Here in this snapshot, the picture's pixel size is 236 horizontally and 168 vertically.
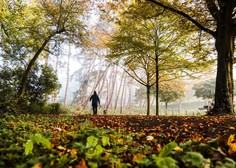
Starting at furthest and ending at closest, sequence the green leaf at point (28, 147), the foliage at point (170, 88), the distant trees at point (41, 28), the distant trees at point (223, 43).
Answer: the foliage at point (170, 88) < the distant trees at point (41, 28) < the distant trees at point (223, 43) < the green leaf at point (28, 147)

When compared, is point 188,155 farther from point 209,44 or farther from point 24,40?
point 24,40

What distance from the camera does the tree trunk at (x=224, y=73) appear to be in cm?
978

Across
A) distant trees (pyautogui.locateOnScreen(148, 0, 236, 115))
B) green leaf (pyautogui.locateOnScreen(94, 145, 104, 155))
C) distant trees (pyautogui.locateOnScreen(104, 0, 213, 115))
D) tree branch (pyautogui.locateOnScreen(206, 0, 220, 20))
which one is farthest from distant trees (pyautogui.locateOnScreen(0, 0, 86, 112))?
green leaf (pyautogui.locateOnScreen(94, 145, 104, 155))

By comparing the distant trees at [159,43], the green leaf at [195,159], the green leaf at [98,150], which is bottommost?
the green leaf at [98,150]

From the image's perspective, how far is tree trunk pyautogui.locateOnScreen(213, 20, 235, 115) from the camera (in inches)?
385

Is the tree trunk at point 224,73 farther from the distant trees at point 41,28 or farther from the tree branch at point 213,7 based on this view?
the distant trees at point 41,28

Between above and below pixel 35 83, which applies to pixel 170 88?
above

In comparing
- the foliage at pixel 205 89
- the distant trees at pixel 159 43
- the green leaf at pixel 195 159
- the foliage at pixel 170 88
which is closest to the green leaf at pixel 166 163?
the green leaf at pixel 195 159

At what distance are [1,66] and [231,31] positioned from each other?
47.0 feet

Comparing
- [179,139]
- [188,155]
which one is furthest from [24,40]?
[188,155]

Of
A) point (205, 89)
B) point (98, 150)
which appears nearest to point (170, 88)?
point (205, 89)

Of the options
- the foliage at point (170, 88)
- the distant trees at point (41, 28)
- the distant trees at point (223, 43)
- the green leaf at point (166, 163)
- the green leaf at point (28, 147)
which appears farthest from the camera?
the foliage at point (170, 88)

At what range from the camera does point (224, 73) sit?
9914mm

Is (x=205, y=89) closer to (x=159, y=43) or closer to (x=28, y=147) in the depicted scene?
(x=159, y=43)
